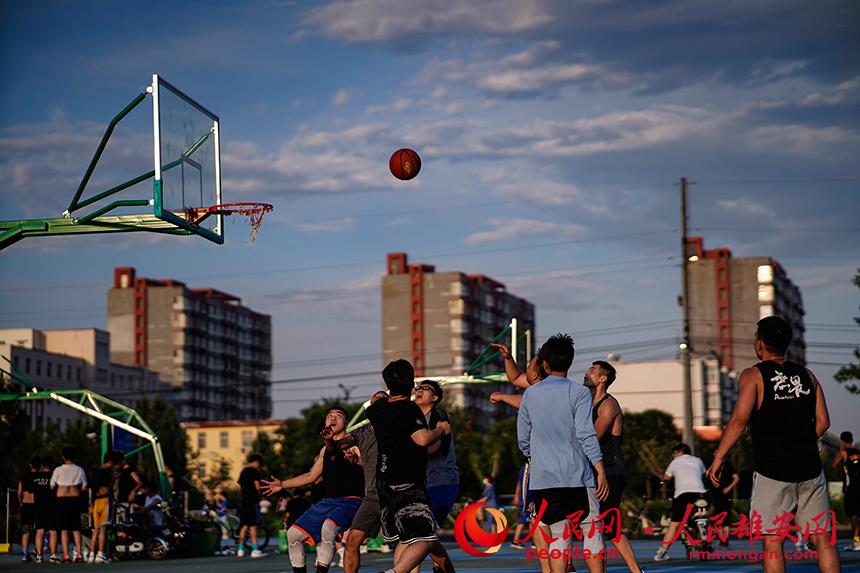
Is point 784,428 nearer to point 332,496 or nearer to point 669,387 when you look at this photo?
point 332,496

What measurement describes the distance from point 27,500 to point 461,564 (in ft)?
31.0

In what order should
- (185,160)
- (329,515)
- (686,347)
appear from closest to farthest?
1. (329,515)
2. (185,160)
3. (686,347)

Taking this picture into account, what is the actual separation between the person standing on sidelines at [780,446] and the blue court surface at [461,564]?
636cm

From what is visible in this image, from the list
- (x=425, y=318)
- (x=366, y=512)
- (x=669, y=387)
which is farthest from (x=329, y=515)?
(x=425, y=318)

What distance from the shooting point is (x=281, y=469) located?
98.0 metres

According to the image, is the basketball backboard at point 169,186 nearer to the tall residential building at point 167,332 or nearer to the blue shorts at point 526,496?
the blue shorts at point 526,496

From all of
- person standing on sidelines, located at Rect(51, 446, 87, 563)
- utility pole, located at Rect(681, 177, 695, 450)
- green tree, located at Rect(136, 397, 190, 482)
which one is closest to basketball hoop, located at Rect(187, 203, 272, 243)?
person standing on sidelines, located at Rect(51, 446, 87, 563)

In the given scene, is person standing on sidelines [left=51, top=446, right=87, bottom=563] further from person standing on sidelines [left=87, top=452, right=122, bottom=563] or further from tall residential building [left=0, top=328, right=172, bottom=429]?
tall residential building [left=0, top=328, right=172, bottom=429]

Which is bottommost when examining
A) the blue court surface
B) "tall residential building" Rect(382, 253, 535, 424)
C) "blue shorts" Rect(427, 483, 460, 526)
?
the blue court surface

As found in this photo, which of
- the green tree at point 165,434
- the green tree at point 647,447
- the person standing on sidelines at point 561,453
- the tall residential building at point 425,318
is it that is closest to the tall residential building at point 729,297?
the tall residential building at point 425,318

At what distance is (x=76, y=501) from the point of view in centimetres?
2172

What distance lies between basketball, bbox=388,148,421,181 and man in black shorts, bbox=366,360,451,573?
29.1 feet

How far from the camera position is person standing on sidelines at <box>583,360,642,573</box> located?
1158cm

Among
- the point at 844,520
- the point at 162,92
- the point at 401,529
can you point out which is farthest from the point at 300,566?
the point at 844,520
